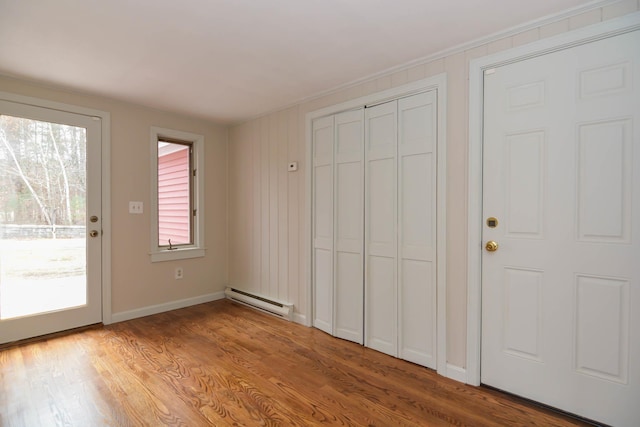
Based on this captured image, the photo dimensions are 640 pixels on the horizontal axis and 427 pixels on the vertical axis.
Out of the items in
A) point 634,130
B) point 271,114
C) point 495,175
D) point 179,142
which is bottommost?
point 495,175

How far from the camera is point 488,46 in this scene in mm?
2148

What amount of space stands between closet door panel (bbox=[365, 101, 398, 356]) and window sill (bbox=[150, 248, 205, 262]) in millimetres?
2419

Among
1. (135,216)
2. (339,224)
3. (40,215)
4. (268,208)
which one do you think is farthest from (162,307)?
(339,224)

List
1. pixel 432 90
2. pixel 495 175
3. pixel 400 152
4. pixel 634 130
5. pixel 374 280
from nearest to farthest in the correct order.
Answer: pixel 634 130 → pixel 495 175 → pixel 432 90 → pixel 400 152 → pixel 374 280

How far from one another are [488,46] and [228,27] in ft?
5.81

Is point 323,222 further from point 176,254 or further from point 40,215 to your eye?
point 40,215

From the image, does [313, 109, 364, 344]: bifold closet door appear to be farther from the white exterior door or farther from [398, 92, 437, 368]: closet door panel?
the white exterior door

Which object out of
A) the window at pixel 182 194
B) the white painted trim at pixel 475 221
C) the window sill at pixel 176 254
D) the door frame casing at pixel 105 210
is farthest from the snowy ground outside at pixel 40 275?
the white painted trim at pixel 475 221

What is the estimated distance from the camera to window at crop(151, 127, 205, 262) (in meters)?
4.10

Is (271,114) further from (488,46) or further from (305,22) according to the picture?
(488,46)

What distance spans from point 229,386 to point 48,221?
8.01 feet

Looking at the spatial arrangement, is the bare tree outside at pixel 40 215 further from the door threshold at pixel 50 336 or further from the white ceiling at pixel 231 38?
the white ceiling at pixel 231 38

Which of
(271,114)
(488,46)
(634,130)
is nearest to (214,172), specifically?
(271,114)

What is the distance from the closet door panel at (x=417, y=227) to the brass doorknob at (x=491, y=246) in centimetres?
37
